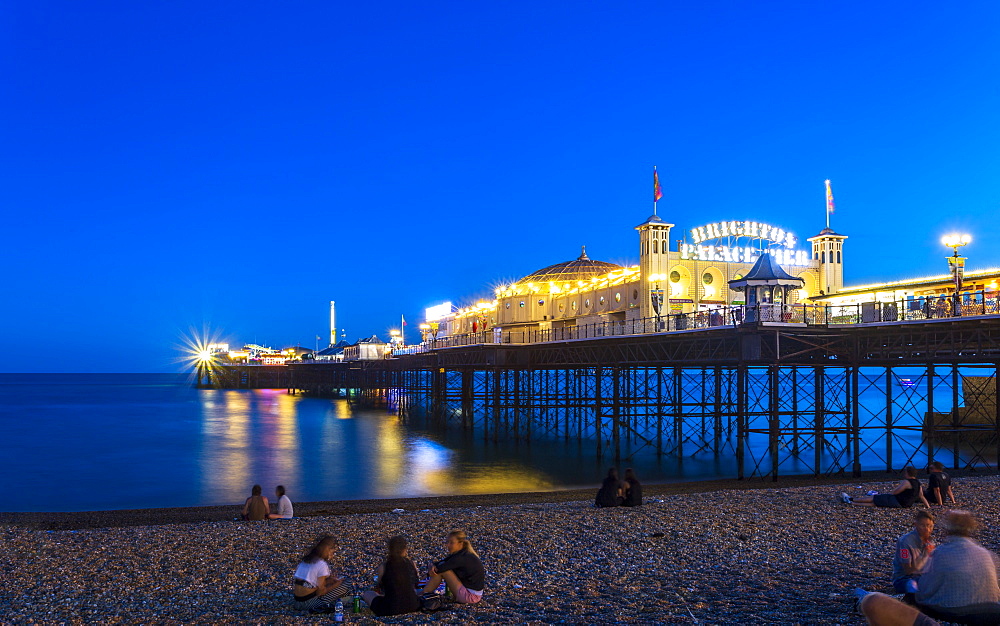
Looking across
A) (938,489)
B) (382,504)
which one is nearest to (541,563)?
(938,489)

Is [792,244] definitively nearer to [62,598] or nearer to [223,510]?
[223,510]

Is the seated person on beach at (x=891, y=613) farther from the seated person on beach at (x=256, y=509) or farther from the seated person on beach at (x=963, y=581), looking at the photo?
the seated person on beach at (x=256, y=509)

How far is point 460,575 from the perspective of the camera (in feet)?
28.4

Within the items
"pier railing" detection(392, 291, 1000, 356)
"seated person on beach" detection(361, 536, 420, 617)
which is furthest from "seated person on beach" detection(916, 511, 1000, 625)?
"pier railing" detection(392, 291, 1000, 356)

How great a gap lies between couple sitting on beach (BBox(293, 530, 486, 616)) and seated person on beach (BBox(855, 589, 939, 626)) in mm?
4429

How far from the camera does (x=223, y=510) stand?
21.5 metres

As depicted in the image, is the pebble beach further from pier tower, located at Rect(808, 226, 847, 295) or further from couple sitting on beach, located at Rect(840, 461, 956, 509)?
pier tower, located at Rect(808, 226, 847, 295)

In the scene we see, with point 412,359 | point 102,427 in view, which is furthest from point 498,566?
point 102,427

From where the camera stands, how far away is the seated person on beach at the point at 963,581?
19.8 feet

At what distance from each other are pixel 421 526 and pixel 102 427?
52102mm

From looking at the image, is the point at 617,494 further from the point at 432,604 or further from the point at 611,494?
the point at 432,604

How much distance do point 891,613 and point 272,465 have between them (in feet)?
102

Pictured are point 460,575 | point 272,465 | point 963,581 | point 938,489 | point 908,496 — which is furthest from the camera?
point 272,465

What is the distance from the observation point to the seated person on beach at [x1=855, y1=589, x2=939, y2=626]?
5.31m
